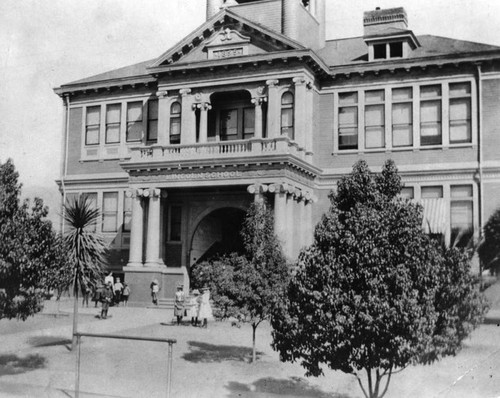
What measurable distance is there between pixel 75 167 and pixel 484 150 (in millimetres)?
22776

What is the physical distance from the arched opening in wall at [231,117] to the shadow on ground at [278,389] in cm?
1929

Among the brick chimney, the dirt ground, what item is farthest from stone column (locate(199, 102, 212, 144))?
the dirt ground

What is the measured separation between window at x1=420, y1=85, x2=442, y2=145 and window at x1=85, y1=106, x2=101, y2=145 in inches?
724

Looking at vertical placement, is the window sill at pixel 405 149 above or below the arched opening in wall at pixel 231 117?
below

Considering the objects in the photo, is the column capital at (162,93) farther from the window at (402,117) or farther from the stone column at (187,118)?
the window at (402,117)

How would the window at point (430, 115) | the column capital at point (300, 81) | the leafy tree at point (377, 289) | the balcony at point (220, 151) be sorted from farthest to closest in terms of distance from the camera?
the column capital at point (300, 81) → the window at point (430, 115) → the balcony at point (220, 151) → the leafy tree at point (377, 289)

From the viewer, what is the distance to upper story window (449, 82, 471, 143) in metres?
28.3

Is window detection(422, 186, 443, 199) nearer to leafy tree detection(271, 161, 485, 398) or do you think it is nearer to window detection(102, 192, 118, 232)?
window detection(102, 192, 118, 232)

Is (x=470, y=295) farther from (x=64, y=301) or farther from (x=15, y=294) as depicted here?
(x=64, y=301)

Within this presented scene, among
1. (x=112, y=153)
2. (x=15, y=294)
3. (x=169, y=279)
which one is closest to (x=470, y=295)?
(x=15, y=294)

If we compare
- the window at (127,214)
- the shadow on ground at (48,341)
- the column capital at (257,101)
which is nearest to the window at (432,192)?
the column capital at (257,101)

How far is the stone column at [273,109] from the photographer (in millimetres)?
29484

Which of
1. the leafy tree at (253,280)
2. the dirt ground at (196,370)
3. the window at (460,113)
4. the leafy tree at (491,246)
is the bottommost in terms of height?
the dirt ground at (196,370)

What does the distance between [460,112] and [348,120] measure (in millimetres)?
5391
